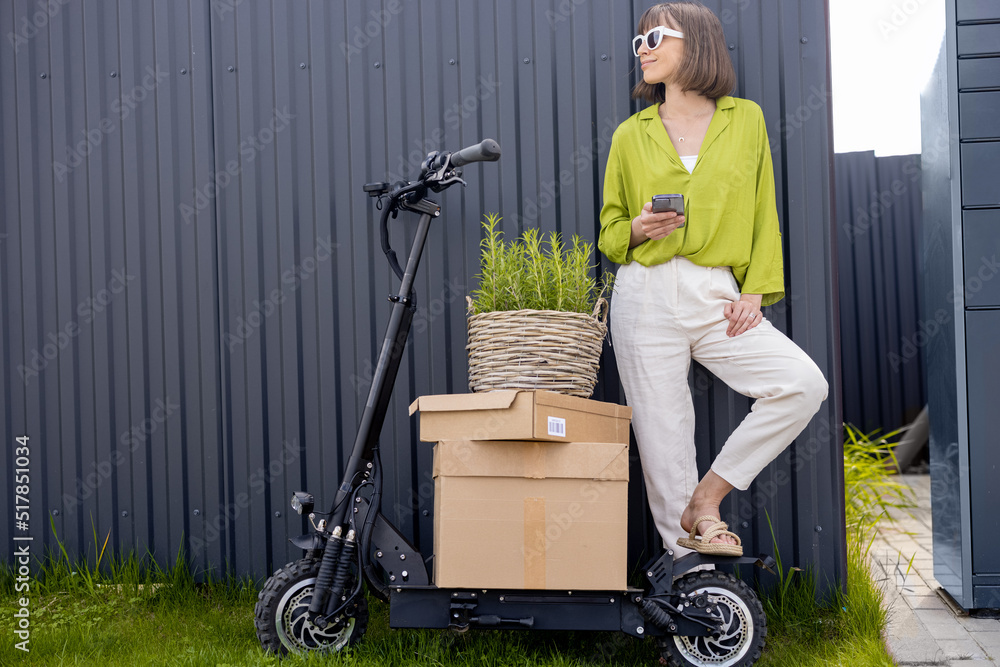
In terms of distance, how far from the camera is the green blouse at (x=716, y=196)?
8.15 feet

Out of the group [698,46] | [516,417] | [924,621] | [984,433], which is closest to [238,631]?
[516,417]

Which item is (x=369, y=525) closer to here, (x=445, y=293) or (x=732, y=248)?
(x=445, y=293)

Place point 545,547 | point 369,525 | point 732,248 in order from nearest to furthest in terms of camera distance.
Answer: point 545,547 < point 369,525 < point 732,248

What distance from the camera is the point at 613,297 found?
8.72ft

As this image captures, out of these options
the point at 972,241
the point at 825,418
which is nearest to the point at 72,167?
the point at 825,418

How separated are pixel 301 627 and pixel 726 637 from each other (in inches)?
47.1

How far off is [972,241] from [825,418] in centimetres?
75

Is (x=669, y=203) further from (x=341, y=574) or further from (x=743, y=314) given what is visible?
(x=341, y=574)

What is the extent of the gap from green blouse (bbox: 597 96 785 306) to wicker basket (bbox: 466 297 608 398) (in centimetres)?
42

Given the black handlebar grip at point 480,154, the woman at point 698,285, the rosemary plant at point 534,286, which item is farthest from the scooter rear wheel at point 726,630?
the black handlebar grip at point 480,154

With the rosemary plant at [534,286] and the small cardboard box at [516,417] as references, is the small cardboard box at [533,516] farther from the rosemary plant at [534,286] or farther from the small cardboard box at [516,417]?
the rosemary plant at [534,286]

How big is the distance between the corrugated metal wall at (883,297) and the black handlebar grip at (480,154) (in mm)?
5133

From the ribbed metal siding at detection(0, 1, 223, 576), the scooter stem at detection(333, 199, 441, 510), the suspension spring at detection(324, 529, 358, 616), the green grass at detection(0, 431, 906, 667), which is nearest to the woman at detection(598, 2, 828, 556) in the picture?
the green grass at detection(0, 431, 906, 667)

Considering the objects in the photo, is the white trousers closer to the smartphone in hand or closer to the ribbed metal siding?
the smartphone in hand
